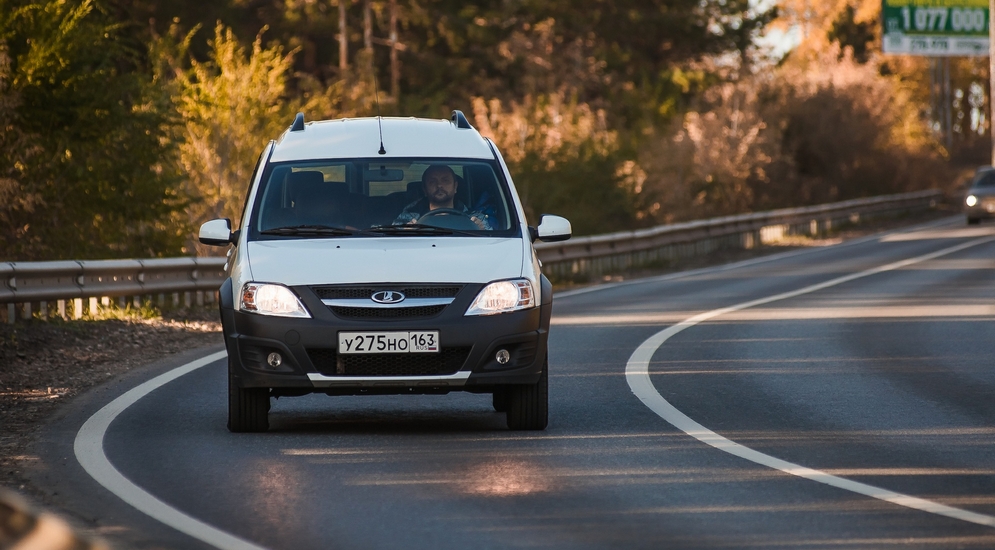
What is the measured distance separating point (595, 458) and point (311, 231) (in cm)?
238

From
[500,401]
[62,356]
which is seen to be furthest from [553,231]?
[62,356]

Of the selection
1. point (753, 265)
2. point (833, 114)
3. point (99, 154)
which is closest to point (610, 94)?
point (833, 114)

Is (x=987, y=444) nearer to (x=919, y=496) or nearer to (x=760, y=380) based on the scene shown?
(x=919, y=496)

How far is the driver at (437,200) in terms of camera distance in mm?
9391

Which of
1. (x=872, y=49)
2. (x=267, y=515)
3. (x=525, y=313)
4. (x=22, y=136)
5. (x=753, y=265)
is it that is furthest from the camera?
(x=872, y=49)

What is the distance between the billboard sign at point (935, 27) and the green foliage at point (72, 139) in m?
35.7

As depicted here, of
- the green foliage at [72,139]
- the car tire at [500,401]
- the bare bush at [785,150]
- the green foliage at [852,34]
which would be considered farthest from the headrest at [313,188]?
the green foliage at [852,34]

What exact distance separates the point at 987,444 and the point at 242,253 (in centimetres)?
434

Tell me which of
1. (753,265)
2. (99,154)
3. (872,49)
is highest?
(872,49)

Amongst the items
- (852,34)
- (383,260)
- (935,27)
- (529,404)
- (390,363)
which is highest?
(852,34)

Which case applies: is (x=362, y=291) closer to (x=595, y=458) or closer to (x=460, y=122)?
(x=595, y=458)

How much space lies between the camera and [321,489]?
713 cm

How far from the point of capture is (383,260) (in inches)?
341

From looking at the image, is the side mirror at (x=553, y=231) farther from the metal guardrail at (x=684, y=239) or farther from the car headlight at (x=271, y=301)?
the metal guardrail at (x=684, y=239)
